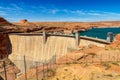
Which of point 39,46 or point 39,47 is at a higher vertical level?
point 39,46

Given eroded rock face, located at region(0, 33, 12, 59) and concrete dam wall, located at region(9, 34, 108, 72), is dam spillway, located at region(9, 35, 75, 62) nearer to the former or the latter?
concrete dam wall, located at region(9, 34, 108, 72)

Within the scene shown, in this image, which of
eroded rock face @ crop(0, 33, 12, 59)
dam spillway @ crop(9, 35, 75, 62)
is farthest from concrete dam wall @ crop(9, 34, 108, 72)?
eroded rock face @ crop(0, 33, 12, 59)

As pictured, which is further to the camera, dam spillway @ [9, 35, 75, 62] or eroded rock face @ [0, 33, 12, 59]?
eroded rock face @ [0, 33, 12, 59]

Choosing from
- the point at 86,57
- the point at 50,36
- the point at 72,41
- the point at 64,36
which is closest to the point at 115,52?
the point at 86,57

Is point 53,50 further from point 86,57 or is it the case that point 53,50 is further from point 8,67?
point 86,57

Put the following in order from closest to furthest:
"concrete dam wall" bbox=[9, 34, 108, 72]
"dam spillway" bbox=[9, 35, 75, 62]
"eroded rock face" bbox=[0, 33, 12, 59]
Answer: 1. "concrete dam wall" bbox=[9, 34, 108, 72]
2. "dam spillway" bbox=[9, 35, 75, 62]
3. "eroded rock face" bbox=[0, 33, 12, 59]

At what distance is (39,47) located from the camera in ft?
175

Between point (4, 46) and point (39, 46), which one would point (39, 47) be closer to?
point (39, 46)

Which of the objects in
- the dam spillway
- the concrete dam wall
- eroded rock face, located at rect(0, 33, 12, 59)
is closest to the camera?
the concrete dam wall

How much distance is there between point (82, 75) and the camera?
21781 mm

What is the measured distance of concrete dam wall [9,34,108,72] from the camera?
4525 centimetres

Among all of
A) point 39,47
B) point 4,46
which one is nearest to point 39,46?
point 39,47

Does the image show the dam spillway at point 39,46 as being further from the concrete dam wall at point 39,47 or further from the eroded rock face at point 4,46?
the eroded rock face at point 4,46

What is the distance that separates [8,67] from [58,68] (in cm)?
3353
